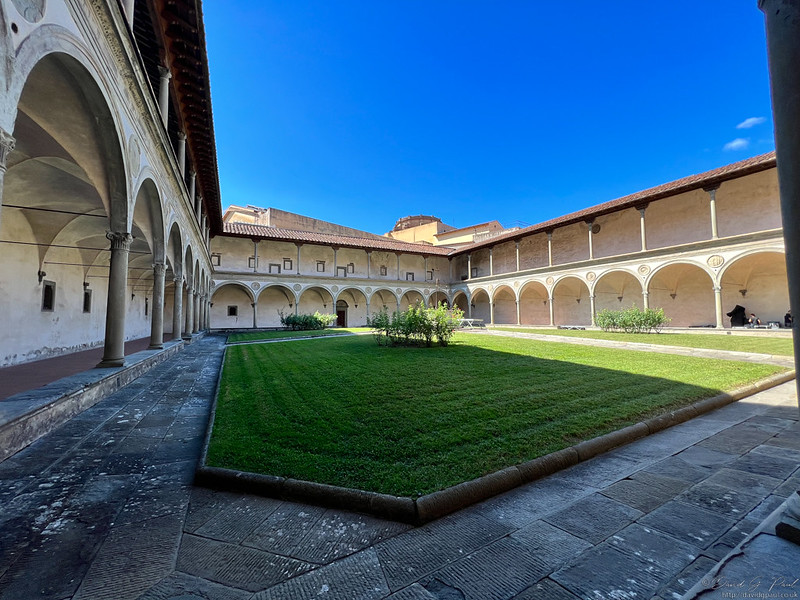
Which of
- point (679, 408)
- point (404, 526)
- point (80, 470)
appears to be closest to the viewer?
point (404, 526)

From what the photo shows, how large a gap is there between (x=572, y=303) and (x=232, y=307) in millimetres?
27175

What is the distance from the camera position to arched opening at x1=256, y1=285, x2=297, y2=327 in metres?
28.8

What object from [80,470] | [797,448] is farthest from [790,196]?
[80,470]

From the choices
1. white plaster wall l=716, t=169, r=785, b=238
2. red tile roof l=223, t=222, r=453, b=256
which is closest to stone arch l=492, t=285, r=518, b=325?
red tile roof l=223, t=222, r=453, b=256

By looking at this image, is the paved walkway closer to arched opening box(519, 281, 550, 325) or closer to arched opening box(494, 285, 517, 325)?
arched opening box(519, 281, 550, 325)

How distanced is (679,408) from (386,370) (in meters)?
Result: 4.75

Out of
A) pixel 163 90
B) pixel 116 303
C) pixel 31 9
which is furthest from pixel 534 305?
pixel 31 9

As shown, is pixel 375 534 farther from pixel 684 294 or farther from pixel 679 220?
pixel 679 220

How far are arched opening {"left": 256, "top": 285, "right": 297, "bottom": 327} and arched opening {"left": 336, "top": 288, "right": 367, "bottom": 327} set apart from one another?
4.78m

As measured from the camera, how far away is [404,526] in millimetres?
2234

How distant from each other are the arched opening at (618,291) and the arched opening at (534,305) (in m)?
4.66

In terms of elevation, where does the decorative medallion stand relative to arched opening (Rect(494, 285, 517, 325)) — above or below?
above

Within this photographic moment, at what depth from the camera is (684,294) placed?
73.3ft

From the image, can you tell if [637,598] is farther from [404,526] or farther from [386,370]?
[386,370]
